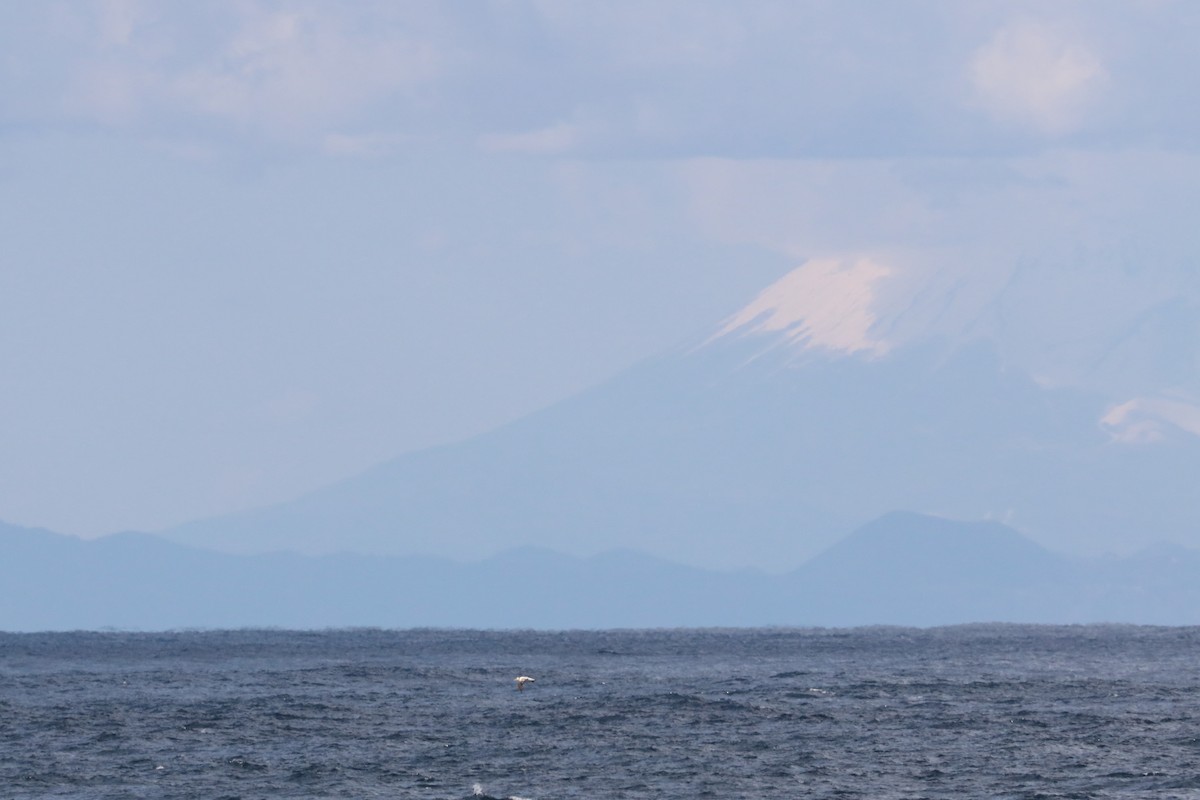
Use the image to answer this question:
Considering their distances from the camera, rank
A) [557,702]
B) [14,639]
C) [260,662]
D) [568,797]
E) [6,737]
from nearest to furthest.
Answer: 1. [568,797]
2. [6,737]
3. [557,702]
4. [260,662]
5. [14,639]

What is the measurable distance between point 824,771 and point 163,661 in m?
32.7

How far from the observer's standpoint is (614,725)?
36750 mm

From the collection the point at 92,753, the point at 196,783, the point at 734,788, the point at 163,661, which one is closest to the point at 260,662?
the point at 163,661

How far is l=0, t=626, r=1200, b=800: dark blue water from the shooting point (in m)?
29.8

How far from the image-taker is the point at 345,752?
33750mm

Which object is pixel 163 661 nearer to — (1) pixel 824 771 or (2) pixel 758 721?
(2) pixel 758 721

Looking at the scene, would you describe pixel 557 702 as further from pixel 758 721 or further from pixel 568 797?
pixel 568 797

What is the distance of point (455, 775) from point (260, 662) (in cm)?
2885

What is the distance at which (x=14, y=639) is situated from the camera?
75.9 m

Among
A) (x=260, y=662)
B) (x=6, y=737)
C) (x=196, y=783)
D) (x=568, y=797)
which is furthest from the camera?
(x=260, y=662)

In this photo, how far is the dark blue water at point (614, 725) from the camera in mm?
29797

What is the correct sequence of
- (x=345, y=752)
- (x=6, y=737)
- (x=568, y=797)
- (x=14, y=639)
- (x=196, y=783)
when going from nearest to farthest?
(x=568, y=797) → (x=196, y=783) → (x=345, y=752) → (x=6, y=737) → (x=14, y=639)

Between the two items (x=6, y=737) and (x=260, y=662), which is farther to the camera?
(x=260, y=662)

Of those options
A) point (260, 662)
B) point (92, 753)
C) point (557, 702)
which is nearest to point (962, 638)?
point (260, 662)
